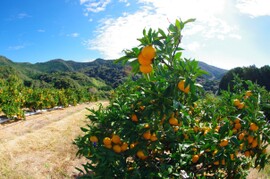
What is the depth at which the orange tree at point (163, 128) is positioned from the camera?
1.79m

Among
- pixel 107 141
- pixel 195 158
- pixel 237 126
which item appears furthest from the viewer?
pixel 237 126

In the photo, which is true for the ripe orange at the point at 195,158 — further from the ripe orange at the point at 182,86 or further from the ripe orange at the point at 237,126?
the ripe orange at the point at 182,86

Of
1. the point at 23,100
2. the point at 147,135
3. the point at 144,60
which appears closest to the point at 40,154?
the point at 147,135

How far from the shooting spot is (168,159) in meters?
2.66

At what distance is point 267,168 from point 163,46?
4069 mm

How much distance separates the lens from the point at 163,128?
2312 mm

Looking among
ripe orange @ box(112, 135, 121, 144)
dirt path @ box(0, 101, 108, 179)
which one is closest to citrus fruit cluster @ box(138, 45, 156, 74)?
ripe orange @ box(112, 135, 121, 144)

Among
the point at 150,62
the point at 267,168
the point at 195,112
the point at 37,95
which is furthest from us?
the point at 37,95

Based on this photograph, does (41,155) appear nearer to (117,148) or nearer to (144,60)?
(117,148)

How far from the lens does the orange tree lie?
5.87 ft

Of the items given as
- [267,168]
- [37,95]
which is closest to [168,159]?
[267,168]

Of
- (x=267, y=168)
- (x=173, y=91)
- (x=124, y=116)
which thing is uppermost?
(x=173, y=91)

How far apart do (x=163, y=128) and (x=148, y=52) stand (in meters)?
0.87

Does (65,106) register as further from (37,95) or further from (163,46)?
(163,46)
